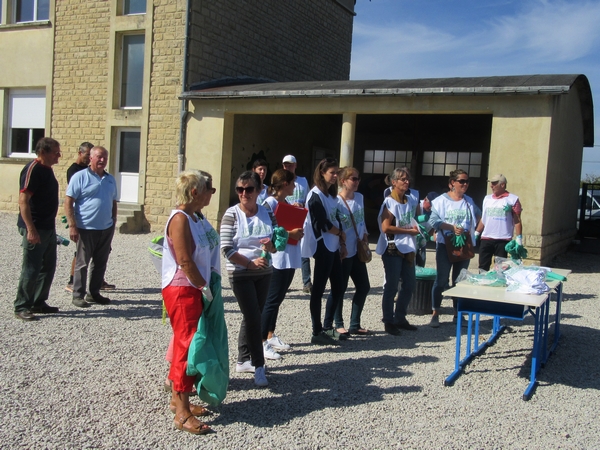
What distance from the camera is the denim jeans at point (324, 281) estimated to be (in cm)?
541

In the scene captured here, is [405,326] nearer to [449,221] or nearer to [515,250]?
[449,221]

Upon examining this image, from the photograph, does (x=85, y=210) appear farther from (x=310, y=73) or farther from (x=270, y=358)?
(x=310, y=73)

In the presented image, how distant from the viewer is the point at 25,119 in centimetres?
1662

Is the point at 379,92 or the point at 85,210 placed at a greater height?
the point at 379,92

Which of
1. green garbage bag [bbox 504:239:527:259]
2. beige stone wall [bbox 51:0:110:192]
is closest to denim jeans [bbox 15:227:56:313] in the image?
green garbage bag [bbox 504:239:527:259]

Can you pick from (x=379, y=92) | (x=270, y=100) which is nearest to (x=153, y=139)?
(x=270, y=100)

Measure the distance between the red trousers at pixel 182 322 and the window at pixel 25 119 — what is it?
14561mm

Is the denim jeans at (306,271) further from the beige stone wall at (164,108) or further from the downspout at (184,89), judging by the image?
the beige stone wall at (164,108)

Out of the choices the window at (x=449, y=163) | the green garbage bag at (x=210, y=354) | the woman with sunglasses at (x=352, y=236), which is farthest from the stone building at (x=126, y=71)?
the green garbage bag at (x=210, y=354)

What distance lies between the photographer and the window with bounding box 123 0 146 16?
590 inches

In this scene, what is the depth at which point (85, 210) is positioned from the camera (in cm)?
662

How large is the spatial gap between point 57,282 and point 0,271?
1139 mm

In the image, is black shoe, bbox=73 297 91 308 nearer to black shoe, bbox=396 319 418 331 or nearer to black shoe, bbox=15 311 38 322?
black shoe, bbox=15 311 38 322

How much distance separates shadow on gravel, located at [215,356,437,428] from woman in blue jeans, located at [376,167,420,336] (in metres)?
0.92
